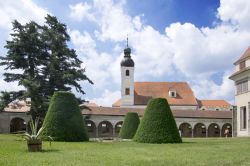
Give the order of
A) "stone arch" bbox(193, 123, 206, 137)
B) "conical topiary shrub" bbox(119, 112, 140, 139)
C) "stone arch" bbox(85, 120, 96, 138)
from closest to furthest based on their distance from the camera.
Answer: "conical topiary shrub" bbox(119, 112, 140, 139) < "stone arch" bbox(85, 120, 96, 138) < "stone arch" bbox(193, 123, 206, 137)

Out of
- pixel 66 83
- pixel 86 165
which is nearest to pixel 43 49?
pixel 66 83

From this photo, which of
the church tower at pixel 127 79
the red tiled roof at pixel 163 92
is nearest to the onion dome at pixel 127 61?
the church tower at pixel 127 79

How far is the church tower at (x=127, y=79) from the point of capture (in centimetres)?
7234

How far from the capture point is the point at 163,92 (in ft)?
238

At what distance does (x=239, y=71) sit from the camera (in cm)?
4103

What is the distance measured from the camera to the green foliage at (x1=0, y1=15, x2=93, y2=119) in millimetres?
36500

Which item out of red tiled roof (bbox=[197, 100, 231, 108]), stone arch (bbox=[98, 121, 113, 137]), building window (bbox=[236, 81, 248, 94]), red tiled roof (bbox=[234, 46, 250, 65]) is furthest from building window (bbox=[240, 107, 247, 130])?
red tiled roof (bbox=[197, 100, 231, 108])

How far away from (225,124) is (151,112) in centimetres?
3867

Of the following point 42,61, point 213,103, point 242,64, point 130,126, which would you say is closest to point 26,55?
point 42,61

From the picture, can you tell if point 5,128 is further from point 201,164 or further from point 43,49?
point 201,164

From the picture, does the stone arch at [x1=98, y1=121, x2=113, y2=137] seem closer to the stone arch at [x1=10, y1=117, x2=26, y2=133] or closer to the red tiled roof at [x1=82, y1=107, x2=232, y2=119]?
the red tiled roof at [x1=82, y1=107, x2=232, y2=119]

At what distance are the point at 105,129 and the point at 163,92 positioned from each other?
16.3 m

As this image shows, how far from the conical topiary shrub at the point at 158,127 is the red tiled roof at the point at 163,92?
46.5 metres

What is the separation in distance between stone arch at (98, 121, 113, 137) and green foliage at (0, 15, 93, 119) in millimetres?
20957
